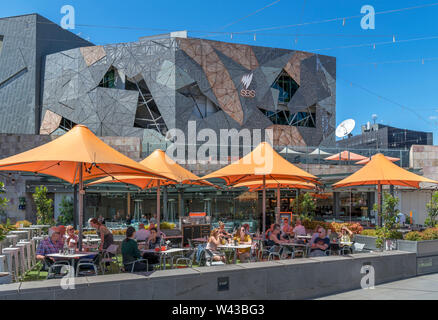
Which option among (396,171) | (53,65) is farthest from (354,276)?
(53,65)

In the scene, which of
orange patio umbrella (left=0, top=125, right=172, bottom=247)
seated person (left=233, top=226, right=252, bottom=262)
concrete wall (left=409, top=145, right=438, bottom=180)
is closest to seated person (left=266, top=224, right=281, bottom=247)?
seated person (left=233, top=226, right=252, bottom=262)

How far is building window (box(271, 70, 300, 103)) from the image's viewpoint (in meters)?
38.1

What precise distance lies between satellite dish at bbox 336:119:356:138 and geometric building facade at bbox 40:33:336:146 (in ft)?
9.80

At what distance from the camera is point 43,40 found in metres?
37.8

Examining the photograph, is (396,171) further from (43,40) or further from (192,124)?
(43,40)

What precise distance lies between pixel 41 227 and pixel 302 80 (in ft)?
91.5

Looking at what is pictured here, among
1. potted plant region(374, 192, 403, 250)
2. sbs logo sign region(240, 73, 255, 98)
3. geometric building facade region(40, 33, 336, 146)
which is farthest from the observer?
sbs logo sign region(240, 73, 255, 98)

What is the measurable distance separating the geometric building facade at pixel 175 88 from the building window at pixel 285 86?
100 mm

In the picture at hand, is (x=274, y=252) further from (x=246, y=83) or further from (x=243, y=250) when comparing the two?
(x=246, y=83)

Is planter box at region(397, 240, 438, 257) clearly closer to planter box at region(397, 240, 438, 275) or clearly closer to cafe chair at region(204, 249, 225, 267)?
planter box at region(397, 240, 438, 275)

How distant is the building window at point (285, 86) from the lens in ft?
125

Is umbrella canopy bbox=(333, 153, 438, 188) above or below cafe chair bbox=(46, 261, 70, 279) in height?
above

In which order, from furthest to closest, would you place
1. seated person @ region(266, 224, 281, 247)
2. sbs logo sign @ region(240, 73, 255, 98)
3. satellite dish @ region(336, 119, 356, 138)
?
sbs logo sign @ region(240, 73, 255, 98) < satellite dish @ region(336, 119, 356, 138) < seated person @ region(266, 224, 281, 247)

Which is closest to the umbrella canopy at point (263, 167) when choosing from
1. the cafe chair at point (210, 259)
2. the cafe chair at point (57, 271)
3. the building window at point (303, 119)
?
the cafe chair at point (210, 259)
